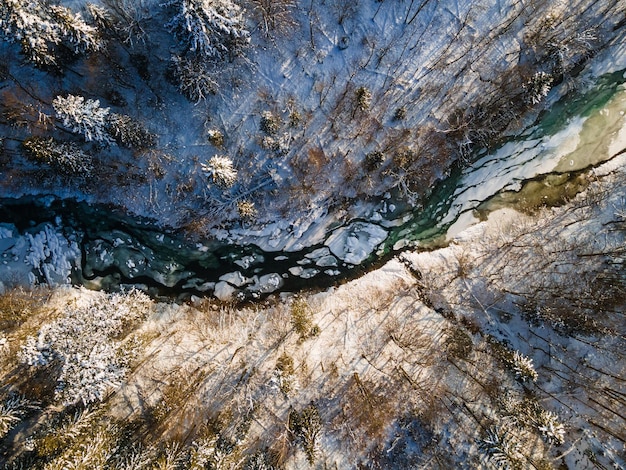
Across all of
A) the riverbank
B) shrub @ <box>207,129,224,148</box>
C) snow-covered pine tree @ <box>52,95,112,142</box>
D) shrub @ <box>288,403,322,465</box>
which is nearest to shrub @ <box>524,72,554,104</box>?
the riverbank

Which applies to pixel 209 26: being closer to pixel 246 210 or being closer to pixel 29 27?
pixel 29 27

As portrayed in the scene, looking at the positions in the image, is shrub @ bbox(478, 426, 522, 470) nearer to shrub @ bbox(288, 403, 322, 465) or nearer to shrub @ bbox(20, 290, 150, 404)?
shrub @ bbox(288, 403, 322, 465)

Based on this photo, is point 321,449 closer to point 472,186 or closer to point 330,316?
point 330,316

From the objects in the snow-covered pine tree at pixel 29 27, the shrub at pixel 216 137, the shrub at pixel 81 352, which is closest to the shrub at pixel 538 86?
the shrub at pixel 216 137

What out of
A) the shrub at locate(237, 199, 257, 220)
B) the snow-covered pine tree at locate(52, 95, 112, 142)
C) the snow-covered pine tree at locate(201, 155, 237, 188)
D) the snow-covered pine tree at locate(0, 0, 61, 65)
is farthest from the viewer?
the shrub at locate(237, 199, 257, 220)

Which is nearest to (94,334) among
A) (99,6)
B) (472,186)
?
(99,6)

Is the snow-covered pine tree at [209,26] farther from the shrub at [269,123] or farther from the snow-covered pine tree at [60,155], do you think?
the snow-covered pine tree at [60,155]
